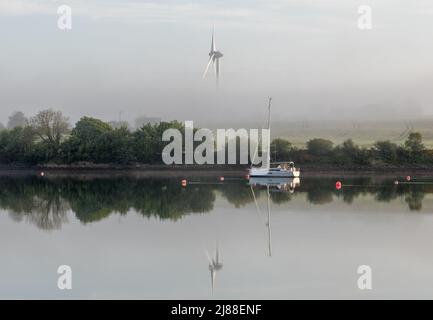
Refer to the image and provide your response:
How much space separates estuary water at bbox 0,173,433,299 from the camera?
14.0m

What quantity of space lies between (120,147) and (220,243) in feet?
150

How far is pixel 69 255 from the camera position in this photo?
17.4 metres

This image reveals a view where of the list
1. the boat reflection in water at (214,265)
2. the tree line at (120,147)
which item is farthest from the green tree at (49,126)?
the boat reflection in water at (214,265)

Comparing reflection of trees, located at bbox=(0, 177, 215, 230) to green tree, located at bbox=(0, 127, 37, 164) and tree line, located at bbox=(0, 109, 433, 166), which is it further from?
green tree, located at bbox=(0, 127, 37, 164)

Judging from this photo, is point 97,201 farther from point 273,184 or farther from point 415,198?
point 273,184

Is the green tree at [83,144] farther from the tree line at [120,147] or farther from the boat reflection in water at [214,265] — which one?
the boat reflection in water at [214,265]

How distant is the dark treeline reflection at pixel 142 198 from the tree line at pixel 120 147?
1918 centimetres

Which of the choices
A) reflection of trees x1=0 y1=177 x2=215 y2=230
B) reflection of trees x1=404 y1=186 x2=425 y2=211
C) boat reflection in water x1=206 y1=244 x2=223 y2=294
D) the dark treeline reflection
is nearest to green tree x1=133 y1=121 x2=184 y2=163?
the dark treeline reflection

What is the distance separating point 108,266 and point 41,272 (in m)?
1.42

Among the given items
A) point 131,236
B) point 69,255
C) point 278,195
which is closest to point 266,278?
point 69,255

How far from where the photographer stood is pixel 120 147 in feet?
210

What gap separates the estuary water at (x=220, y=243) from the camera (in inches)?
552

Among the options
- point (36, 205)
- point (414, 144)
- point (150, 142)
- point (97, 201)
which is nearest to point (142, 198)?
point (97, 201)
